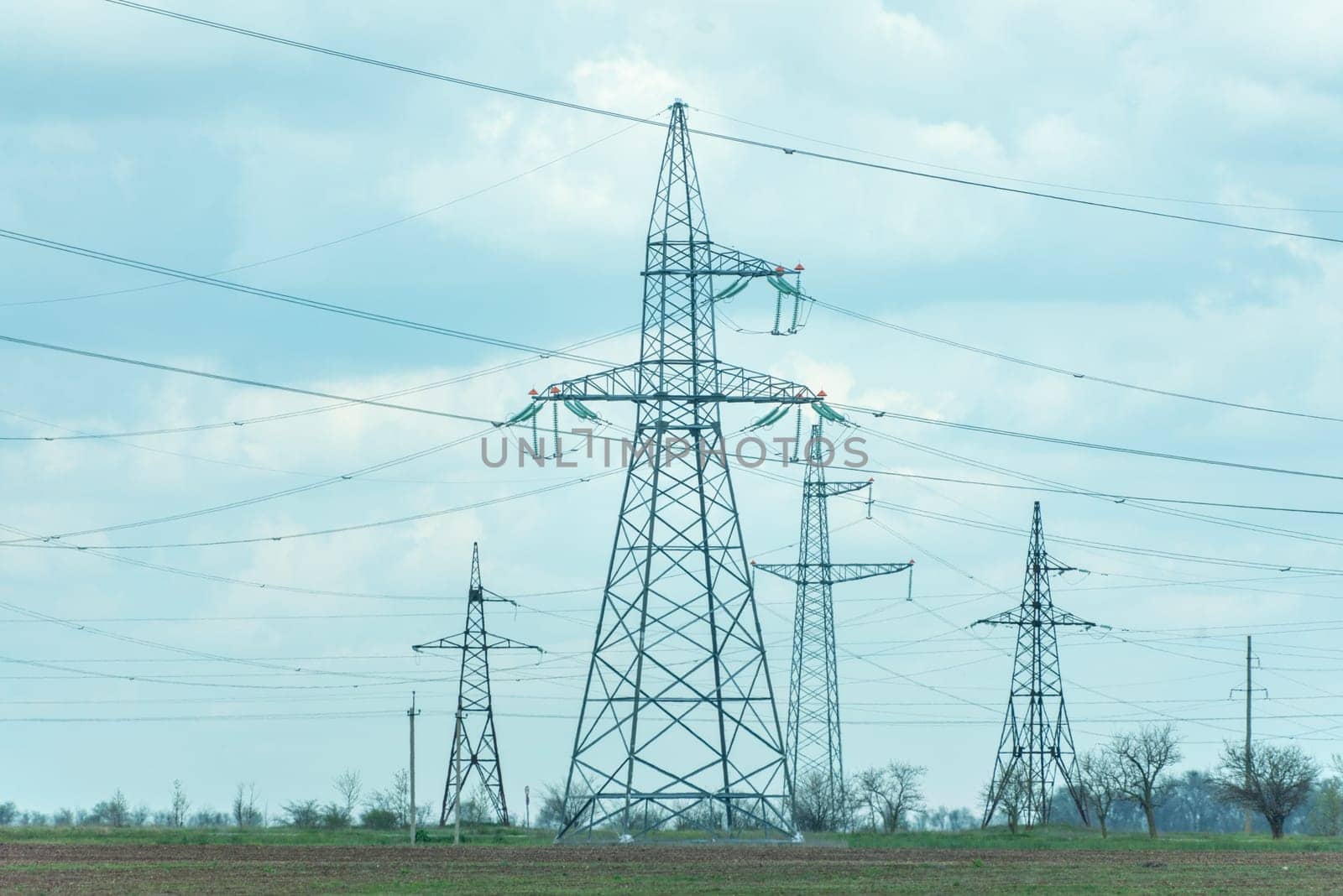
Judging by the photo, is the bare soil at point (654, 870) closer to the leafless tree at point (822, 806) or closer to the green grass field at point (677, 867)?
the green grass field at point (677, 867)

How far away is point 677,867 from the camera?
151ft

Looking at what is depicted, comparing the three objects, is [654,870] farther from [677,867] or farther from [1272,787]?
[1272,787]

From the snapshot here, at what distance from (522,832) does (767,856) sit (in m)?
33.7

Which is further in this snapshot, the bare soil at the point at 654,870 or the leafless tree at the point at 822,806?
the leafless tree at the point at 822,806

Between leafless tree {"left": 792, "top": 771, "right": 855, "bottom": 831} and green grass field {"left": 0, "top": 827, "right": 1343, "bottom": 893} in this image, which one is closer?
green grass field {"left": 0, "top": 827, "right": 1343, "bottom": 893}

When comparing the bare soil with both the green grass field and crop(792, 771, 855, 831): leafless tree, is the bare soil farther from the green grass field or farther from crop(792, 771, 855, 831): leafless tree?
crop(792, 771, 855, 831): leafless tree

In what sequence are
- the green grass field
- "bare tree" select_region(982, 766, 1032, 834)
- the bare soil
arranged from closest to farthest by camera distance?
the bare soil < the green grass field < "bare tree" select_region(982, 766, 1032, 834)

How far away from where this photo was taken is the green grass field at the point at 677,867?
39.3 meters

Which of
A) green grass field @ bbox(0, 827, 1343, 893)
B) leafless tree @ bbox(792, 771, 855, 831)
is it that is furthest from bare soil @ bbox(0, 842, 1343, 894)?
leafless tree @ bbox(792, 771, 855, 831)

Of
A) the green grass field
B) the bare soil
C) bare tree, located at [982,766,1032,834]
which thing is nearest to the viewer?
the bare soil

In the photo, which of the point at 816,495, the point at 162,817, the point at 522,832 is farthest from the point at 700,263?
the point at 162,817

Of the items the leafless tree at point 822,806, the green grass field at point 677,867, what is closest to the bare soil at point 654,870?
the green grass field at point 677,867

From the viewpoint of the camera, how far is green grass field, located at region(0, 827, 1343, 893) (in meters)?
39.3

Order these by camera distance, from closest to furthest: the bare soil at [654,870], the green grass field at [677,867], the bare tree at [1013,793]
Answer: the bare soil at [654,870], the green grass field at [677,867], the bare tree at [1013,793]
